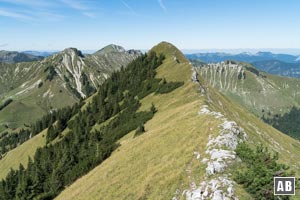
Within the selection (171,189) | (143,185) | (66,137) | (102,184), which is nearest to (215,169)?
(171,189)

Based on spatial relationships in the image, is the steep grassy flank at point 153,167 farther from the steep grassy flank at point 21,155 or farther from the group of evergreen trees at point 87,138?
the steep grassy flank at point 21,155

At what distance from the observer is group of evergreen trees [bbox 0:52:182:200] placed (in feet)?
261

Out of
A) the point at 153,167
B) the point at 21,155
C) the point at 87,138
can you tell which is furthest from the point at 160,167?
the point at 21,155

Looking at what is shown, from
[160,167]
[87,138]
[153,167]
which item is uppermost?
[160,167]

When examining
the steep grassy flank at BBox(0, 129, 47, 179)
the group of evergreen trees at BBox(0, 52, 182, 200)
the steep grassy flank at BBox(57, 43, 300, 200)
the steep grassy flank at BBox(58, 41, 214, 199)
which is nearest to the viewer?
the steep grassy flank at BBox(57, 43, 300, 200)

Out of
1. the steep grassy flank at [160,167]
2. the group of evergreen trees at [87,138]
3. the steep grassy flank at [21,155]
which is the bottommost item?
the steep grassy flank at [21,155]

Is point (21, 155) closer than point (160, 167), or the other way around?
point (160, 167)

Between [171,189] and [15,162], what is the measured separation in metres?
130

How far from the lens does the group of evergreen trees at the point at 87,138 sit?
79700mm

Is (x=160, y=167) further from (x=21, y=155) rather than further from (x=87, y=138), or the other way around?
(x=21, y=155)

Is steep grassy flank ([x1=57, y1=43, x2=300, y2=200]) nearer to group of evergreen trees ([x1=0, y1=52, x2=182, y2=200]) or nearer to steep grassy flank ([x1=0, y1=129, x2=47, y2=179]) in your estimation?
group of evergreen trees ([x1=0, y1=52, x2=182, y2=200])

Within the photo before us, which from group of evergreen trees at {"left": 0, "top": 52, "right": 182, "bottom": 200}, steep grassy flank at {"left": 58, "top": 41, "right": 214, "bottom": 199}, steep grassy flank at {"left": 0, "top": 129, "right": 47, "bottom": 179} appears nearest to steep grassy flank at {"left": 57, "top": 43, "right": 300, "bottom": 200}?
steep grassy flank at {"left": 58, "top": 41, "right": 214, "bottom": 199}

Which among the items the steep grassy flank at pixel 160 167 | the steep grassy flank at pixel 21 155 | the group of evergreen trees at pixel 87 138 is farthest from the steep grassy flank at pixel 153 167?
the steep grassy flank at pixel 21 155

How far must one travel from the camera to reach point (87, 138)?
118 meters
